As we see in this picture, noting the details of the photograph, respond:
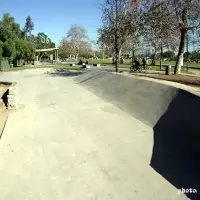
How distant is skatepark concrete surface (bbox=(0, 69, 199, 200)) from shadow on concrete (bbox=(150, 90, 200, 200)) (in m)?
0.02

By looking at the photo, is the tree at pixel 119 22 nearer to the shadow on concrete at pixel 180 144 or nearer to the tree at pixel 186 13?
the tree at pixel 186 13

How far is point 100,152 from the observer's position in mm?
8453

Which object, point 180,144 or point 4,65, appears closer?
point 180,144

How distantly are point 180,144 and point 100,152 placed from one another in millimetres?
2210

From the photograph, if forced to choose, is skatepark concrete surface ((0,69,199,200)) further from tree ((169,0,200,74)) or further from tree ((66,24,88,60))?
tree ((66,24,88,60))

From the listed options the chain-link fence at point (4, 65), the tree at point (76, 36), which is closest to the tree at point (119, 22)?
the chain-link fence at point (4, 65)

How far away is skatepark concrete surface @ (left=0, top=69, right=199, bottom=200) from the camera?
20.6 feet

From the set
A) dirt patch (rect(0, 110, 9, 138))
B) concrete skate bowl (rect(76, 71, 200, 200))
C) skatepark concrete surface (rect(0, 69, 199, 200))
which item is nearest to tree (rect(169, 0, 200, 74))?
concrete skate bowl (rect(76, 71, 200, 200))

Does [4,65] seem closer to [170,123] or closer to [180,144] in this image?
[170,123]

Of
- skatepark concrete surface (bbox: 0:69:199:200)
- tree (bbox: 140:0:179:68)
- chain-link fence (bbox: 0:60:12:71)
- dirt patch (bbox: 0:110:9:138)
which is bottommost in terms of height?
chain-link fence (bbox: 0:60:12:71)

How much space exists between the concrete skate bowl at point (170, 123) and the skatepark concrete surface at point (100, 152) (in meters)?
0.02

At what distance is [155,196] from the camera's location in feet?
19.5

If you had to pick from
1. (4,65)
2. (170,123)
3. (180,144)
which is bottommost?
(4,65)

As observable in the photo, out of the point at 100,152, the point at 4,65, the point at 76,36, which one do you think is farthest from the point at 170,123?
the point at 76,36
